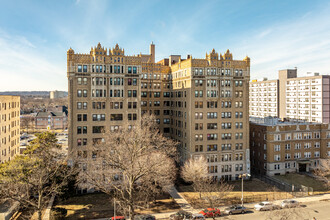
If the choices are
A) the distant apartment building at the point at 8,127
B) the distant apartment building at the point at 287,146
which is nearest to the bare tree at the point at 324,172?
the distant apartment building at the point at 287,146

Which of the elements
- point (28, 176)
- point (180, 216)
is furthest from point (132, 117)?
point (28, 176)

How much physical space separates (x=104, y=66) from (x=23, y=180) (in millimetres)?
31309

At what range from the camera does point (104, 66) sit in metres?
Answer: 58.8

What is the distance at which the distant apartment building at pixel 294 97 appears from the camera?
98.3 meters

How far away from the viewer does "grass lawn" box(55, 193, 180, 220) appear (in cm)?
4422

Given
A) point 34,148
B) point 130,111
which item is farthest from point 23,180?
point 130,111

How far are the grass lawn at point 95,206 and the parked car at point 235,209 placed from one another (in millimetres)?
9047

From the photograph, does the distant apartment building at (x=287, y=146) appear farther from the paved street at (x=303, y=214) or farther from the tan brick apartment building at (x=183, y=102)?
the paved street at (x=303, y=214)

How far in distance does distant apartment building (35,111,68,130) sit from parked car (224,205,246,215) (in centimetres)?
14653

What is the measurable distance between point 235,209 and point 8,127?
58.0 meters

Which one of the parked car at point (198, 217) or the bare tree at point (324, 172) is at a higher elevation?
the bare tree at point (324, 172)

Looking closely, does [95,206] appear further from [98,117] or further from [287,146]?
[287,146]

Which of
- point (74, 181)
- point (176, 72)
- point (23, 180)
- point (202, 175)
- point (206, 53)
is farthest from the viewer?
point (176, 72)

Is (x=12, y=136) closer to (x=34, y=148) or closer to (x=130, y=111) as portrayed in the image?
(x=34, y=148)
